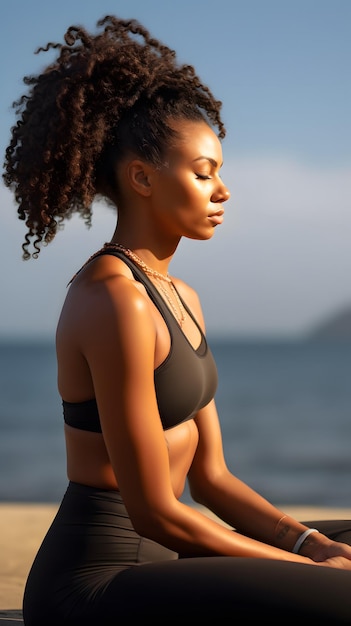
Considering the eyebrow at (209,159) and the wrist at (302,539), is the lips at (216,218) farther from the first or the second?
the wrist at (302,539)

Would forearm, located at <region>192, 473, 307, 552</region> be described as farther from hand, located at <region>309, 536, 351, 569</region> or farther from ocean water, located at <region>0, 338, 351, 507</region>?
ocean water, located at <region>0, 338, 351, 507</region>

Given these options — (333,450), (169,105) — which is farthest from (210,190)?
(333,450)

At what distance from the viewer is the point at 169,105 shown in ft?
9.09

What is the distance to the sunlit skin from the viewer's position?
2391 millimetres

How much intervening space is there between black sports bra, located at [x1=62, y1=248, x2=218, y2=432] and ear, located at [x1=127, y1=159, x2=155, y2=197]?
0.18 m

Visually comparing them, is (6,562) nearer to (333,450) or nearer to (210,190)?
(210,190)

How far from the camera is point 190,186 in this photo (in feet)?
8.87

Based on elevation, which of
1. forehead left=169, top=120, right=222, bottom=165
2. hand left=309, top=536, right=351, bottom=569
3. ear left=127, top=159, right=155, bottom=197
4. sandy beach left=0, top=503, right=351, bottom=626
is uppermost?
forehead left=169, top=120, right=222, bottom=165

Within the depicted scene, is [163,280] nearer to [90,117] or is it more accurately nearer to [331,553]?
[90,117]

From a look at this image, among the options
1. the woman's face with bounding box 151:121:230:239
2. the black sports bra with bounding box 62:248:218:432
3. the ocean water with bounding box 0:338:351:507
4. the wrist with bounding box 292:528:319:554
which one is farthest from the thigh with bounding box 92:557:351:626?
the ocean water with bounding box 0:338:351:507

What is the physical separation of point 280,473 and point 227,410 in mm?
16166

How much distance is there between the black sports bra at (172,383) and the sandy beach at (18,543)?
1152 millimetres

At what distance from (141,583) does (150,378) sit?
469mm

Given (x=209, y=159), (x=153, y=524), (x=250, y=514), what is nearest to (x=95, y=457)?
(x=153, y=524)
